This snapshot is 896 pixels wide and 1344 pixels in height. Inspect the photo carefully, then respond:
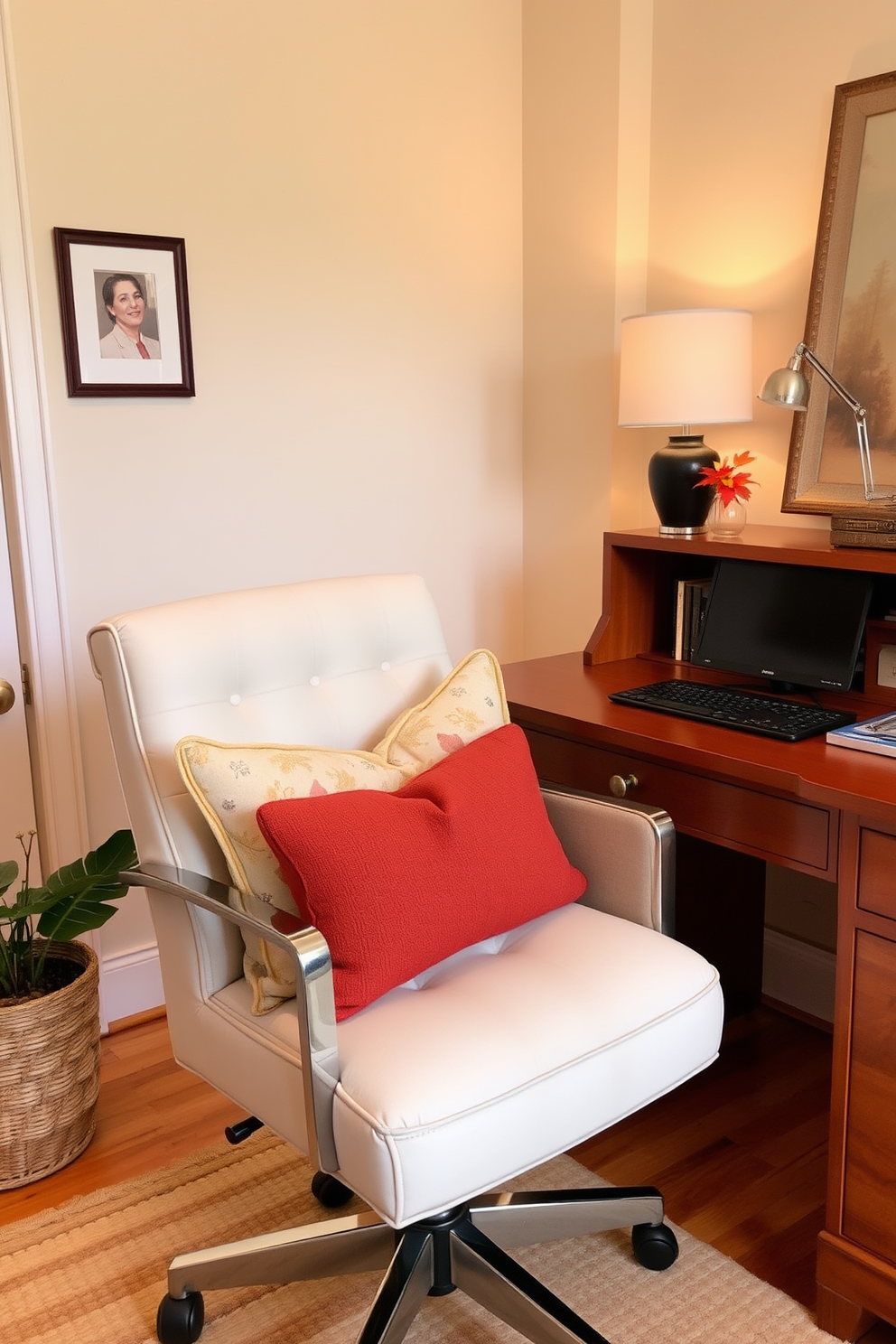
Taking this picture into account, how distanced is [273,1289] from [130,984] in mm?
906

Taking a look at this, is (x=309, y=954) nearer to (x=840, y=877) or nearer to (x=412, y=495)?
(x=840, y=877)

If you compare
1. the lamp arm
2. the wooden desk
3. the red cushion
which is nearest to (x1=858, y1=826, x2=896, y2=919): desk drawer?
the wooden desk

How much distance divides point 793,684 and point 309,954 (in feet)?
3.39

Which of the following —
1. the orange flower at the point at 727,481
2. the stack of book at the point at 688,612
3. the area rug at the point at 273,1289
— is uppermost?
the orange flower at the point at 727,481

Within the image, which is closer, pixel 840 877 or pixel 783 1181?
pixel 840 877

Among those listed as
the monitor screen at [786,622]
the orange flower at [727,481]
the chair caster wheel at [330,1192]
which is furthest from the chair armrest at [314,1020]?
the orange flower at [727,481]

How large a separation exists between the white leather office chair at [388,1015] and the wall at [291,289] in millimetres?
717

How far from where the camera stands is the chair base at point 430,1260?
56.1 inches

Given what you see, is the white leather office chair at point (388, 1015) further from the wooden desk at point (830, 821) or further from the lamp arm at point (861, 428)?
the lamp arm at point (861, 428)

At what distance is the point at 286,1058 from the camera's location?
4.49 ft

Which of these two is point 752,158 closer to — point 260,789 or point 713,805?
point 713,805

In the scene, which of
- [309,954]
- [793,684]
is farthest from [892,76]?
[309,954]

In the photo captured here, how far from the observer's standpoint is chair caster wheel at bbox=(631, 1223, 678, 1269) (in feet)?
5.49

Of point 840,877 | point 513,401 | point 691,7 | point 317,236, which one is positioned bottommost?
point 840,877
